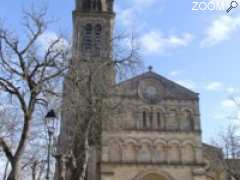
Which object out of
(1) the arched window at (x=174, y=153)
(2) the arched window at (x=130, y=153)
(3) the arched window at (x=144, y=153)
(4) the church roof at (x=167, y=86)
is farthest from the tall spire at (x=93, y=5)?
(1) the arched window at (x=174, y=153)

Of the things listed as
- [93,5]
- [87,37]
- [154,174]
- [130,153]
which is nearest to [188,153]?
[154,174]

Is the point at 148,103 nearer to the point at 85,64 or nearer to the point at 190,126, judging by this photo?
the point at 190,126

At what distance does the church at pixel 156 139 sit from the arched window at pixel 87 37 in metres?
7.35

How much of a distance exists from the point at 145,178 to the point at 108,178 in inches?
137

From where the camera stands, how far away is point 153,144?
123 ft

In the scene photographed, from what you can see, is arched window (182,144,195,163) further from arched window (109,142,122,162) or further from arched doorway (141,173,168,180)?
arched window (109,142,122,162)

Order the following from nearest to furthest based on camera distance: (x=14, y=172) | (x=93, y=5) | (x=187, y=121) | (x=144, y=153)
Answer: (x=14, y=172) → (x=144, y=153) → (x=187, y=121) → (x=93, y=5)

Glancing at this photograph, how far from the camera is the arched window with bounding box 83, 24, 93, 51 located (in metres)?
45.9

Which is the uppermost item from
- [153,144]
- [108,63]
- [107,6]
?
[107,6]

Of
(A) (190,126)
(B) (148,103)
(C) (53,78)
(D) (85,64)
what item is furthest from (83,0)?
(C) (53,78)

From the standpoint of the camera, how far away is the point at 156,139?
124 ft

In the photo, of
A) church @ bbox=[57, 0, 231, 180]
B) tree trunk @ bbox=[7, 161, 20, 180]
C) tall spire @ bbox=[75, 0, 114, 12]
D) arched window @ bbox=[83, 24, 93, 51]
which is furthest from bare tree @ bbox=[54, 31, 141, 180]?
tall spire @ bbox=[75, 0, 114, 12]

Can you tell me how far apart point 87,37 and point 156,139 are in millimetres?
16081

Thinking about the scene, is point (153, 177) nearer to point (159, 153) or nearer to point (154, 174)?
point (154, 174)
